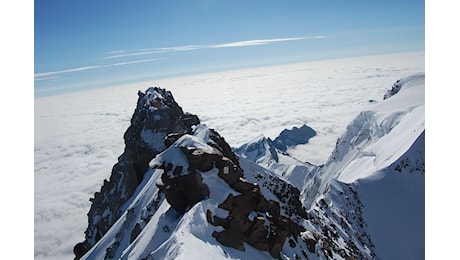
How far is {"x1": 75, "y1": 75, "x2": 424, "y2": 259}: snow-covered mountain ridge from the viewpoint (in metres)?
21.4

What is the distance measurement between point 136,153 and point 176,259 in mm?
44432

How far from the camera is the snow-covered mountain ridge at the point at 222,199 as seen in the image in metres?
21.4

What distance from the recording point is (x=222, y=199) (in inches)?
886

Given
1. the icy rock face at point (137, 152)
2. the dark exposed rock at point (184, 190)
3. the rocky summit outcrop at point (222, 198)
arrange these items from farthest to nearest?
the icy rock face at point (137, 152)
the dark exposed rock at point (184, 190)
the rocky summit outcrop at point (222, 198)

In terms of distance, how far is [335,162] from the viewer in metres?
94.0

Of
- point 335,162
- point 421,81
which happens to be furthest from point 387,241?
point 421,81

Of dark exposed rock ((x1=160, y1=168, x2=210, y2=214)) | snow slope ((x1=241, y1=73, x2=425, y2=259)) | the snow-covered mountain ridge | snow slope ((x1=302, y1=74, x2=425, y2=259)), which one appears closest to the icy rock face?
the snow-covered mountain ridge

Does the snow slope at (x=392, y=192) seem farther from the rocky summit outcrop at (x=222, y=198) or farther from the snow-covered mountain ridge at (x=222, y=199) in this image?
the rocky summit outcrop at (x=222, y=198)

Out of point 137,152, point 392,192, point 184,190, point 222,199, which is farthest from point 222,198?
point 392,192

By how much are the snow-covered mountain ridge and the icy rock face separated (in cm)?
21

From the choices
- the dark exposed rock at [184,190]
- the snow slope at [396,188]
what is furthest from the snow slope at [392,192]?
the dark exposed rock at [184,190]

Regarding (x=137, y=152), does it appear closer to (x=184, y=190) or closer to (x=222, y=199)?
(x=184, y=190)

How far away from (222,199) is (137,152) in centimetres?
3767

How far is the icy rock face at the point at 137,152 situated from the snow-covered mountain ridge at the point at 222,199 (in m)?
0.21
